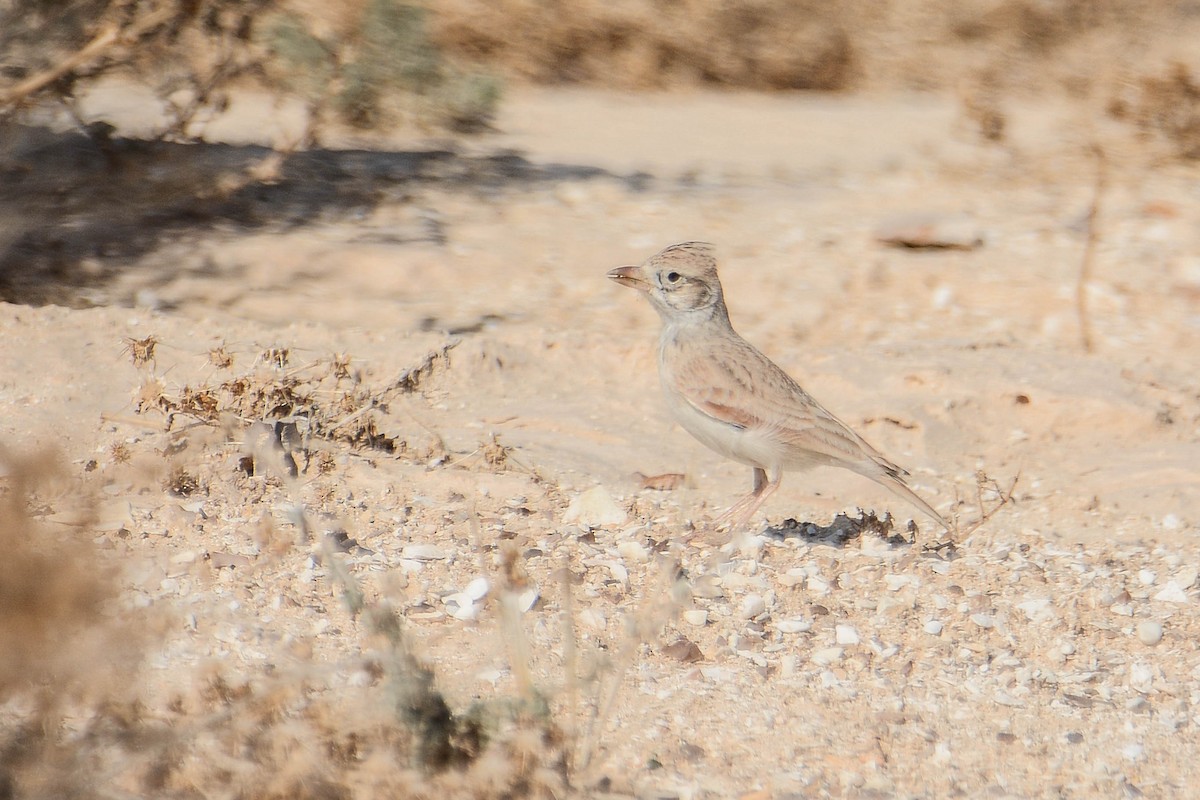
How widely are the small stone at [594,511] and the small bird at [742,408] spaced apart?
0.39m

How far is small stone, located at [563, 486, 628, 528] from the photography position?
4992 millimetres

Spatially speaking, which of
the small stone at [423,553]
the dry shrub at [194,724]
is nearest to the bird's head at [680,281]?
the small stone at [423,553]

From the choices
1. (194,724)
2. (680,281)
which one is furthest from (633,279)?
(194,724)

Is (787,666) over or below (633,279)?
below

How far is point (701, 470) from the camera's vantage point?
20.2 feet

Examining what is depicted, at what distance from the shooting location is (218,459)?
497 centimetres

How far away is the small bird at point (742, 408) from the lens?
16.6 ft

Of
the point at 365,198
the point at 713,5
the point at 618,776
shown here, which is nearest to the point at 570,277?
the point at 365,198

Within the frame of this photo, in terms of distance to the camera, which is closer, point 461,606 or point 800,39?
point 461,606

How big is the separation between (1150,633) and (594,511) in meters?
1.82

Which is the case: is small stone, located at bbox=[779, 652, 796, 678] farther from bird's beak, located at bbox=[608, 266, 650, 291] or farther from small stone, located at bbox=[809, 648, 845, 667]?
bird's beak, located at bbox=[608, 266, 650, 291]

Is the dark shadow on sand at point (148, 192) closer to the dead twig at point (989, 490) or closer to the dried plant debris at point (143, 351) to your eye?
the dried plant debris at point (143, 351)

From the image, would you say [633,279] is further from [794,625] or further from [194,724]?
[194,724]

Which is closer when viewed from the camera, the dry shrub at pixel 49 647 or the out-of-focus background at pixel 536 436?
the dry shrub at pixel 49 647
